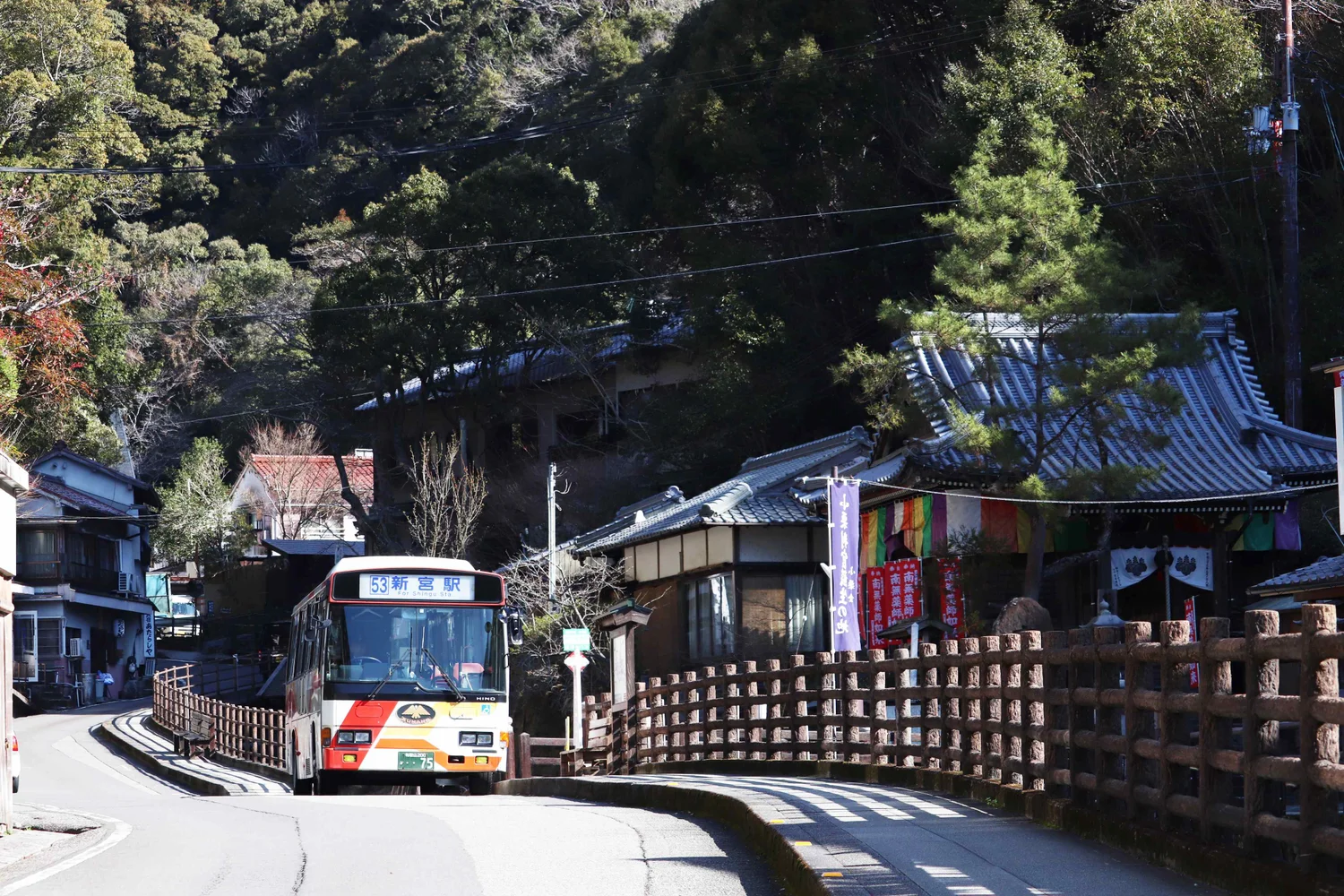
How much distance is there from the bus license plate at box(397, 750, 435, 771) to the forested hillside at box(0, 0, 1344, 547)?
23.6 ft

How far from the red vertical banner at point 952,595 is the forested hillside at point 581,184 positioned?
11.0ft

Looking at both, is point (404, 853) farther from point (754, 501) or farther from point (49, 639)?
point (49, 639)

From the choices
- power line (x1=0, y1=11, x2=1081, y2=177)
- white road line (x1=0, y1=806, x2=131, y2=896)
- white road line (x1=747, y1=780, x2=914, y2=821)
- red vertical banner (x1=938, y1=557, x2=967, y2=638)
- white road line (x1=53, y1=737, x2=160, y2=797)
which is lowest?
white road line (x1=53, y1=737, x2=160, y2=797)

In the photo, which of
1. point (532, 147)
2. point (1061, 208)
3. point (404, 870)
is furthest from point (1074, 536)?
point (532, 147)

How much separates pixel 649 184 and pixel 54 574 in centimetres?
2695

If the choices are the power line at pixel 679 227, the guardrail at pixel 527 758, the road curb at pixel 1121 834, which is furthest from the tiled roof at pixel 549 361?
the road curb at pixel 1121 834

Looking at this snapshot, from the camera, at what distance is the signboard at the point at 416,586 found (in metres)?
17.2

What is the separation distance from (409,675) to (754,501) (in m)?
11.6

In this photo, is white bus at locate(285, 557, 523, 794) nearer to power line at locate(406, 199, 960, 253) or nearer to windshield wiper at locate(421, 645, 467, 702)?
windshield wiper at locate(421, 645, 467, 702)

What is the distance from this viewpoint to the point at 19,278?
18609 millimetres

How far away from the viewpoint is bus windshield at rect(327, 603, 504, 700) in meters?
17.0

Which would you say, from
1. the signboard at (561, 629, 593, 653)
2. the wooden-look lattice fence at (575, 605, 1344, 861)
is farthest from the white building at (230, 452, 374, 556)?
the wooden-look lattice fence at (575, 605, 1344, 861)

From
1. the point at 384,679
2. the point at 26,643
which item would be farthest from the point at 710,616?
the point at 26,643

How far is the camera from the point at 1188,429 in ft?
73.8
